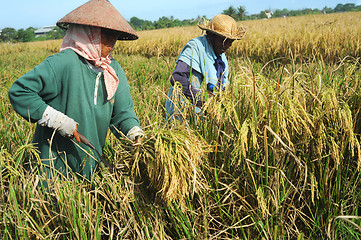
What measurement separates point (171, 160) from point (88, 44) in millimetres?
811

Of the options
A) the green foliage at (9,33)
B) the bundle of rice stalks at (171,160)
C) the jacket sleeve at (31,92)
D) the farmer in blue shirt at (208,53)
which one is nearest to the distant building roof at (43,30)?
the green foliage at (9,33)

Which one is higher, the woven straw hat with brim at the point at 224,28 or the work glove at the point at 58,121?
the woven straw hat with brim at the point at 224,28

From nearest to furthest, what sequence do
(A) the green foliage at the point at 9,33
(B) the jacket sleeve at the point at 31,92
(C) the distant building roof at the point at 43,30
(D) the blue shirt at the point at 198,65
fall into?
(B) the jacket sleeve at the point at 31,92
(D) the blue shirt at the point at 198,65
(A) the green foliage at the point at 9,33
(C) the distant building roof at the point at 43,30

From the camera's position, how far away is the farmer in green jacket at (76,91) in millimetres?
1438

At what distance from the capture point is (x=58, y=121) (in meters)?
1.44

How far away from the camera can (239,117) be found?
151 cm

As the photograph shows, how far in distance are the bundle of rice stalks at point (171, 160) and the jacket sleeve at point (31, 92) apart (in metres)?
0.55

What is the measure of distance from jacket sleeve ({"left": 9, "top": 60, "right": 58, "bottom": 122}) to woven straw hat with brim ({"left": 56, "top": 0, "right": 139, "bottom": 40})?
0.94 feet

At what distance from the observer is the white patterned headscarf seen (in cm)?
156

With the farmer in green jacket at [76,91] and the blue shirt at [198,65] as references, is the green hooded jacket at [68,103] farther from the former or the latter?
the blue shirt at [198,65]

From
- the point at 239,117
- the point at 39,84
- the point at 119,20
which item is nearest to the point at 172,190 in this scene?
the point at 239,117

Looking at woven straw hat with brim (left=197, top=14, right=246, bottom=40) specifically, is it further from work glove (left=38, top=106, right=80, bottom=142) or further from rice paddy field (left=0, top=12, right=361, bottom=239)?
work glove (left=38, top=106, right=80, bottom=142)

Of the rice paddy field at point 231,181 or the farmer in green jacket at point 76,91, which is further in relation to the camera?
the farmer in green jacket at point 76,91

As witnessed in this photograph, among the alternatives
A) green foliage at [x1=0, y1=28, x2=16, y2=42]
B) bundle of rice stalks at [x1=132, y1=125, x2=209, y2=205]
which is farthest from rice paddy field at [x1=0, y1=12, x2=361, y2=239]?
green foliage at [x1=0, y1=28, x2=16, y2=42]
